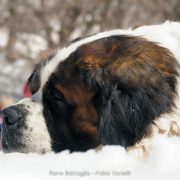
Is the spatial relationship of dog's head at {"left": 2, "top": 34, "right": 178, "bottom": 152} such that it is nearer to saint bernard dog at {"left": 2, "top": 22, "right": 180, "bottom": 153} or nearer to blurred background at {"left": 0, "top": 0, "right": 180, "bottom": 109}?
saint bernard dog at {"left": 2, "top": 22, "right": 180, "bottom": 153}

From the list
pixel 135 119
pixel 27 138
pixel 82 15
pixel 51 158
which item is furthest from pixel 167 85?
pixel 82 15

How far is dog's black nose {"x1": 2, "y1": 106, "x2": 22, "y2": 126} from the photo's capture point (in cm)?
303

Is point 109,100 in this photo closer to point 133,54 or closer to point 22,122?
point 133,54

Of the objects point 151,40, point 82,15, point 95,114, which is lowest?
point 82,15

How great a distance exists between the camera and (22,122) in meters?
3.05

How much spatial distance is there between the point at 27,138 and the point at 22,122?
0.30ft

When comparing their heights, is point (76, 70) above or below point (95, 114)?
above

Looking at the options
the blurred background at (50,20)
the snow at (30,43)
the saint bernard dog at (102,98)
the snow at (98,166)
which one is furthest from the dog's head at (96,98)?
the snow at (30,43)

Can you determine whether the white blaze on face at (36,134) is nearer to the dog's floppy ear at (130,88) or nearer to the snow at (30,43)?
the dog's floppy ear at (130,88)

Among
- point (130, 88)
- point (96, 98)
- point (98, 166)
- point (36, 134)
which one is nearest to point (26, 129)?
point (36, 134)

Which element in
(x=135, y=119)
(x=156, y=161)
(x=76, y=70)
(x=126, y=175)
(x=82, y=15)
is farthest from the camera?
(x=82, y=15)

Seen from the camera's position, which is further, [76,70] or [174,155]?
[76,70]

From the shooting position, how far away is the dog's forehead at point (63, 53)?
10.4 ft

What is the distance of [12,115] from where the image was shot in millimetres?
3029
